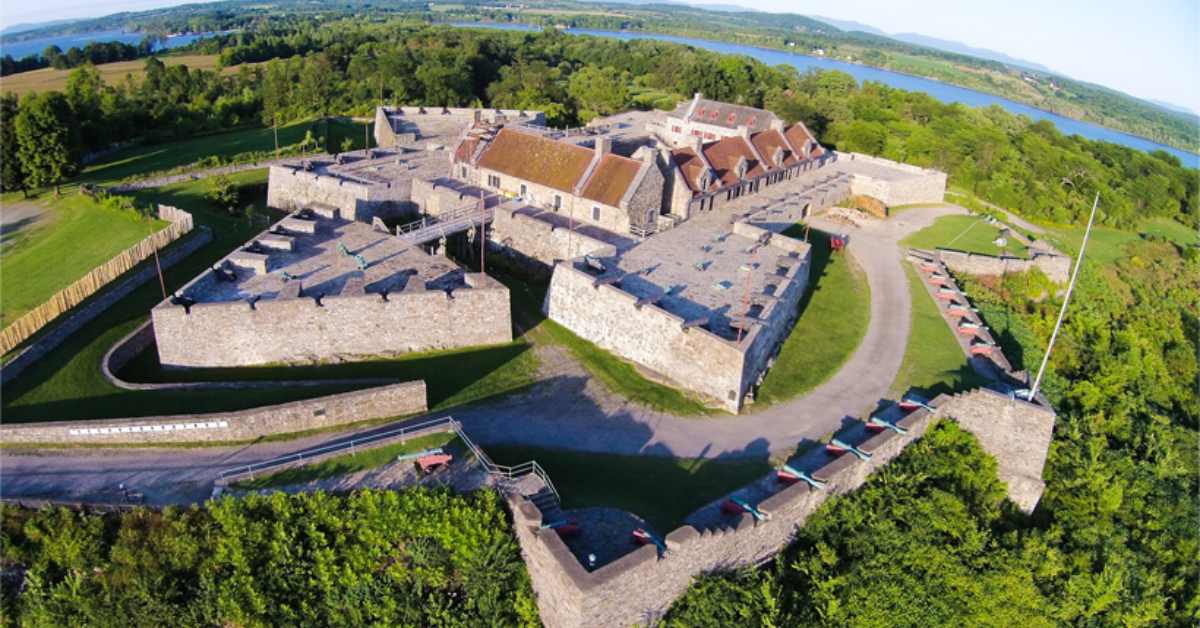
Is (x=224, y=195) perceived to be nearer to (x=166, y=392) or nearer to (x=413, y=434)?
(x=166, y=392)

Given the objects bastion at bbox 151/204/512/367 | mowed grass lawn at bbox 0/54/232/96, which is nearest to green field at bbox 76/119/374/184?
mowed grass lawn at bbox 0/54/232/96

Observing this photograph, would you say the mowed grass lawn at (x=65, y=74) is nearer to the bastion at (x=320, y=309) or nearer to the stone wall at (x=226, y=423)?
the bastion at (x=320, y=309)

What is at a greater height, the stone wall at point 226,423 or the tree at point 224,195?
the tree at point 224,195

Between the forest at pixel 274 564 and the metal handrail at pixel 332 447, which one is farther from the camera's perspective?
the metal handrail at pixel 332 447

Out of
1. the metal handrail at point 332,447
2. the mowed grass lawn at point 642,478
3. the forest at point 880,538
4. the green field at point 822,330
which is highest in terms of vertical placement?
the green field at point 822,330

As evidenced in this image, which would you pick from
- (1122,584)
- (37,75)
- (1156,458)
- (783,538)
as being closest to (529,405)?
(783,538)

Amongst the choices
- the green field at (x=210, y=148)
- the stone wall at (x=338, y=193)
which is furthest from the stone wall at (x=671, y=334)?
the green field at (x=210, y=148)

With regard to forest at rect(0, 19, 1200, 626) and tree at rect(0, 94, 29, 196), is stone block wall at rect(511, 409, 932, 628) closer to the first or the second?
forest at rect(0, 19, 1200, 626)

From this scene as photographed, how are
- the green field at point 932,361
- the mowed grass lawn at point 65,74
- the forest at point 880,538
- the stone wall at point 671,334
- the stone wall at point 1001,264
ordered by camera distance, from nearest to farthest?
the forest at point 880,538
the stone wall at point 671,334
the green field at point 932,361
the stone wall at point 1001,264
the mowed grass lawn at point 65,74
